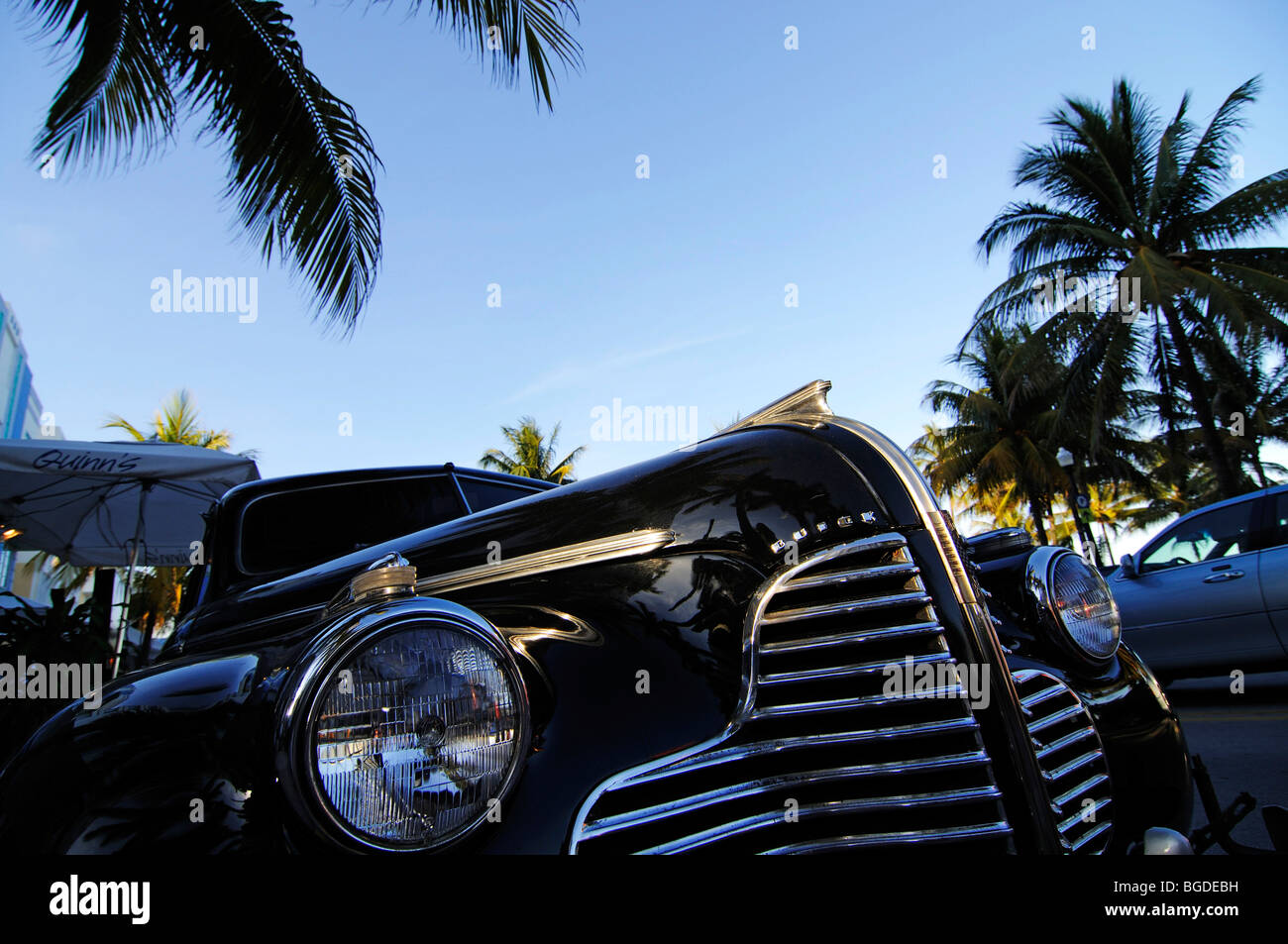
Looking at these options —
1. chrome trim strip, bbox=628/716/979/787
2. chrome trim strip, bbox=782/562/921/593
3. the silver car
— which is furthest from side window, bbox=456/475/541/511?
the silver car

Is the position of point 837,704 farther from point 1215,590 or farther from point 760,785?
point 1215,590

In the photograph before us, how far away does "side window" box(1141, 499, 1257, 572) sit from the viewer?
5.51m

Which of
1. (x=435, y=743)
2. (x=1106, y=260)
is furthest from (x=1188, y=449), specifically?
(x=435, y=743)

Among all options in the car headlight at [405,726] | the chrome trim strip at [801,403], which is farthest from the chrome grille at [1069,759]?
the car headlight at [405,726]

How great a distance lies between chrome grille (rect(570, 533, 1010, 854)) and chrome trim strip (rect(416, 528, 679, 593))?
33 cm

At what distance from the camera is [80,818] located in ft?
3.65

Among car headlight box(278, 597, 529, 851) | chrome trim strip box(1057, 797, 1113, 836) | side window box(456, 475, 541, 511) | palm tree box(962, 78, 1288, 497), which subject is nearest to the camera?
car headlight box(278, 597, 529, 851)

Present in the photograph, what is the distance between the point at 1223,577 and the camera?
18.0 ft

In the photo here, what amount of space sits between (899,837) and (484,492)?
2.29 meters

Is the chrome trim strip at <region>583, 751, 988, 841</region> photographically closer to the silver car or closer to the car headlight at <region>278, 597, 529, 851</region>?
the car headlight at <region>278, 597, 529, 851</region>

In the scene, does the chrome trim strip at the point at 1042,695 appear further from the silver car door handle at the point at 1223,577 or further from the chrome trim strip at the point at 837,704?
→ the silver car door handle at the point at 1223,577

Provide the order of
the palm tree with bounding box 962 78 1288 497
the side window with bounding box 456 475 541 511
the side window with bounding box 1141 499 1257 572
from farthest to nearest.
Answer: the palm tree with bounding box 962 78 1288 497, the side window with bounding box 1141 499 1257 572, the side window with bounding box 456 475 541 511

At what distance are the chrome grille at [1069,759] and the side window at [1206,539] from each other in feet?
16.8
